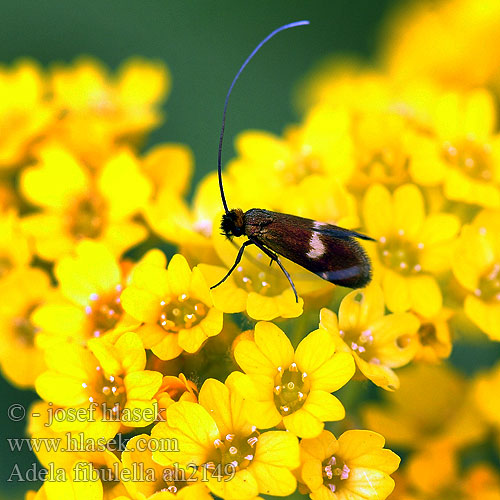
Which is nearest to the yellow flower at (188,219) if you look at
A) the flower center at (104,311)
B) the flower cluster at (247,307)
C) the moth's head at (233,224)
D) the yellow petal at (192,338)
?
the flower cluster at (247,307)

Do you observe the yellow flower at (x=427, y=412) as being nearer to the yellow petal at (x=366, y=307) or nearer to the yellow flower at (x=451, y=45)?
the yellow petal at (x=366, y=307)

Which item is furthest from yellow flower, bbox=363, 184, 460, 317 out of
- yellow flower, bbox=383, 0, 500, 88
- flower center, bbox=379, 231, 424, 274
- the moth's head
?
yellow flower, bbox=383, 0, 500, 88

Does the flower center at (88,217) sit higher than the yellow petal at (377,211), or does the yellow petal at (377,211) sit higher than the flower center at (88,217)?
the yellow petal at (377,211)

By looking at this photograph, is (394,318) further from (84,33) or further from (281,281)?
(84,33)

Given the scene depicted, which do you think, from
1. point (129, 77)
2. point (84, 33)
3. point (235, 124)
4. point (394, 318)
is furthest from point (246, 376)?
point (84, 33)

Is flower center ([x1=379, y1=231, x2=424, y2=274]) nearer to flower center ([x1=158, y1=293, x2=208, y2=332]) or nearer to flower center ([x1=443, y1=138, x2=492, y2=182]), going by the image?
flower center ([x1=443, y1=138, x2=492, y2=182])

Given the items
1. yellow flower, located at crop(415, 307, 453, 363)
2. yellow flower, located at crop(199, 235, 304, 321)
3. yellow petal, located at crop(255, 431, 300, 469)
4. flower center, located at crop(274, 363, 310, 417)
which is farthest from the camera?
yellow flower, located at crop(415, 307, 453, 363)

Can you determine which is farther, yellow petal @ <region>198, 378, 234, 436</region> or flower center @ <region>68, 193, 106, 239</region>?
flower center @ <region>68, 193, 106, 239</region>
